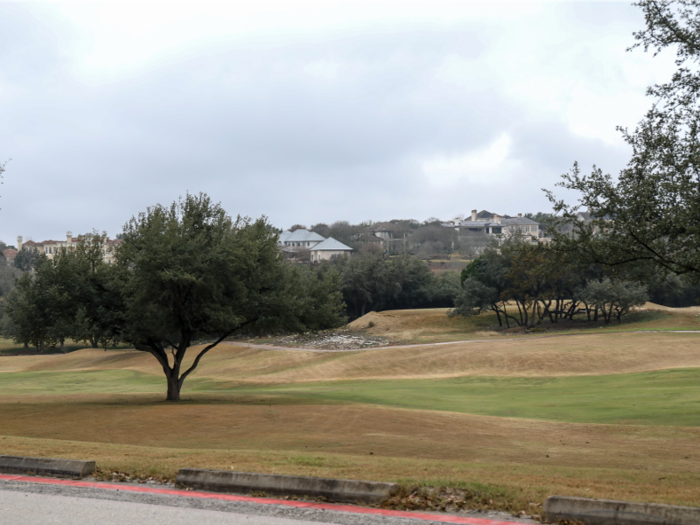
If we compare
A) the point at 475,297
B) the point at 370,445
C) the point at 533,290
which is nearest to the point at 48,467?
the point at 370,445

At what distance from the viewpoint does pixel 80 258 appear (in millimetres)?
26016

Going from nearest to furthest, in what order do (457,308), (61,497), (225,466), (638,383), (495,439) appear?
(61,497)
(225,466)
(495,439)
(638,383)
(457,308)

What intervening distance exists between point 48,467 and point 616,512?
7.69m

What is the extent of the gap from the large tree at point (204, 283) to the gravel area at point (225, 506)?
50.8 ft

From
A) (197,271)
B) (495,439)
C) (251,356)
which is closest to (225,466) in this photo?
(495,439)

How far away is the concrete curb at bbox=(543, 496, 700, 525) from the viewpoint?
6121mm

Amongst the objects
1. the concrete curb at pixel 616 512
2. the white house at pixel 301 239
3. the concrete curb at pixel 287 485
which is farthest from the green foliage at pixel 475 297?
the white house at pixel 301 239

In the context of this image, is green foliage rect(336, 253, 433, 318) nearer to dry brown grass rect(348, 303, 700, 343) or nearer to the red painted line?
dry brown grass rect(348, 303, 700, 343)

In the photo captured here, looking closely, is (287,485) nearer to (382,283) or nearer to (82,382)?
(82,382)

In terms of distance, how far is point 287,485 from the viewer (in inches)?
312

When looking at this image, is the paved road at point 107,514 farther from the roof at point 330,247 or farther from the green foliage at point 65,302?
the roof at point 330,247

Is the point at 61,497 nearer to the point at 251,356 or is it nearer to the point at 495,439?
the point at 495,439

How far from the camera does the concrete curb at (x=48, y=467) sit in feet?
30.1

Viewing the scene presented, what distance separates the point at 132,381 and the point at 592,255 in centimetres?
4027
